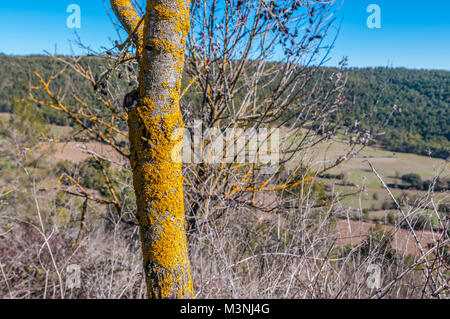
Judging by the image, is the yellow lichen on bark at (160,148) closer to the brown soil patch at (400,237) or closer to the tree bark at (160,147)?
the tree bark at (160,147)

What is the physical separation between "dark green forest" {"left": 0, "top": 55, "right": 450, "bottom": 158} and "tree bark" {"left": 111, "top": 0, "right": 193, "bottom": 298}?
80.0 inches

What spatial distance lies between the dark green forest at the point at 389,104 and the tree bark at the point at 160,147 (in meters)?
2.03

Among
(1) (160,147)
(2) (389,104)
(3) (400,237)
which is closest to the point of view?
(1) (160,147)

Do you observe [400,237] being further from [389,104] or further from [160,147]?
[389,104]

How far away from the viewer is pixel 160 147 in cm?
130

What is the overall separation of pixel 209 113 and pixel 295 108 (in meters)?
1.20

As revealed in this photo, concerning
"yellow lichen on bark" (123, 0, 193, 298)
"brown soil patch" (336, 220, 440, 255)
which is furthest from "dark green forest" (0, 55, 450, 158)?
"yellow lichen on bark" (123, 0, 193, 298)

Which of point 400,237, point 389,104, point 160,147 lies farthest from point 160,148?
point 389,104

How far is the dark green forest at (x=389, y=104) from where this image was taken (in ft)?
11.1

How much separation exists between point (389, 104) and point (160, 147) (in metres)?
4.62

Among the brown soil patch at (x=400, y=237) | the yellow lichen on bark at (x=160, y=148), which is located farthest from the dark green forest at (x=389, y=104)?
the yellow lichen on bark at (x=160, y=148)
